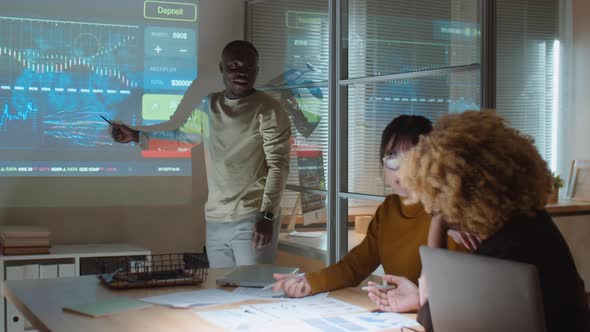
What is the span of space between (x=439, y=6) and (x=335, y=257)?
61.7 inches

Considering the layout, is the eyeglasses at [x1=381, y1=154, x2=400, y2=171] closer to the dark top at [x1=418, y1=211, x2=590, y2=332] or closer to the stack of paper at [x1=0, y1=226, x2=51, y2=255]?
the dark top at [x1=418, y1=211, x2=590, y2=332]

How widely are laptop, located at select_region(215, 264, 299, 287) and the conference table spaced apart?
0.16 feet

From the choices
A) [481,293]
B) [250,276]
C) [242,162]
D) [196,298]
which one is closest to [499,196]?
[481,293]

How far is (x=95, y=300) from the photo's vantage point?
209 cm

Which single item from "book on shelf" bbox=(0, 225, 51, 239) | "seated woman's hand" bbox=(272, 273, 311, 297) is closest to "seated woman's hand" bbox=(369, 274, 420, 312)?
"seated woman's hand" bbox=(272, 273, 311, 297)

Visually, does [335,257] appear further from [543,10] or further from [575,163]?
[575,163]

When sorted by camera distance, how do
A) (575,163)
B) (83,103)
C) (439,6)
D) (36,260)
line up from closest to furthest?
1. (439,6)
2. (36,260)
3. (83,103)
4. (575,163)

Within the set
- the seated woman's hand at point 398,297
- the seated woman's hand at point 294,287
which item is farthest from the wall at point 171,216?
the seated woman's hand at point 398,297

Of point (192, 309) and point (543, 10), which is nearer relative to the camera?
point (192, 309)

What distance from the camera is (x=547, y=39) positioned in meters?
5.08

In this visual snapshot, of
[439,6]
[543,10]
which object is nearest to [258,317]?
[439,6]

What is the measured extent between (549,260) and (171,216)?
12.5 ft

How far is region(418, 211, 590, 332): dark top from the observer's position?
1.29m

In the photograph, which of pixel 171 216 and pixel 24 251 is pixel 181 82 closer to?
pixel 171 216
